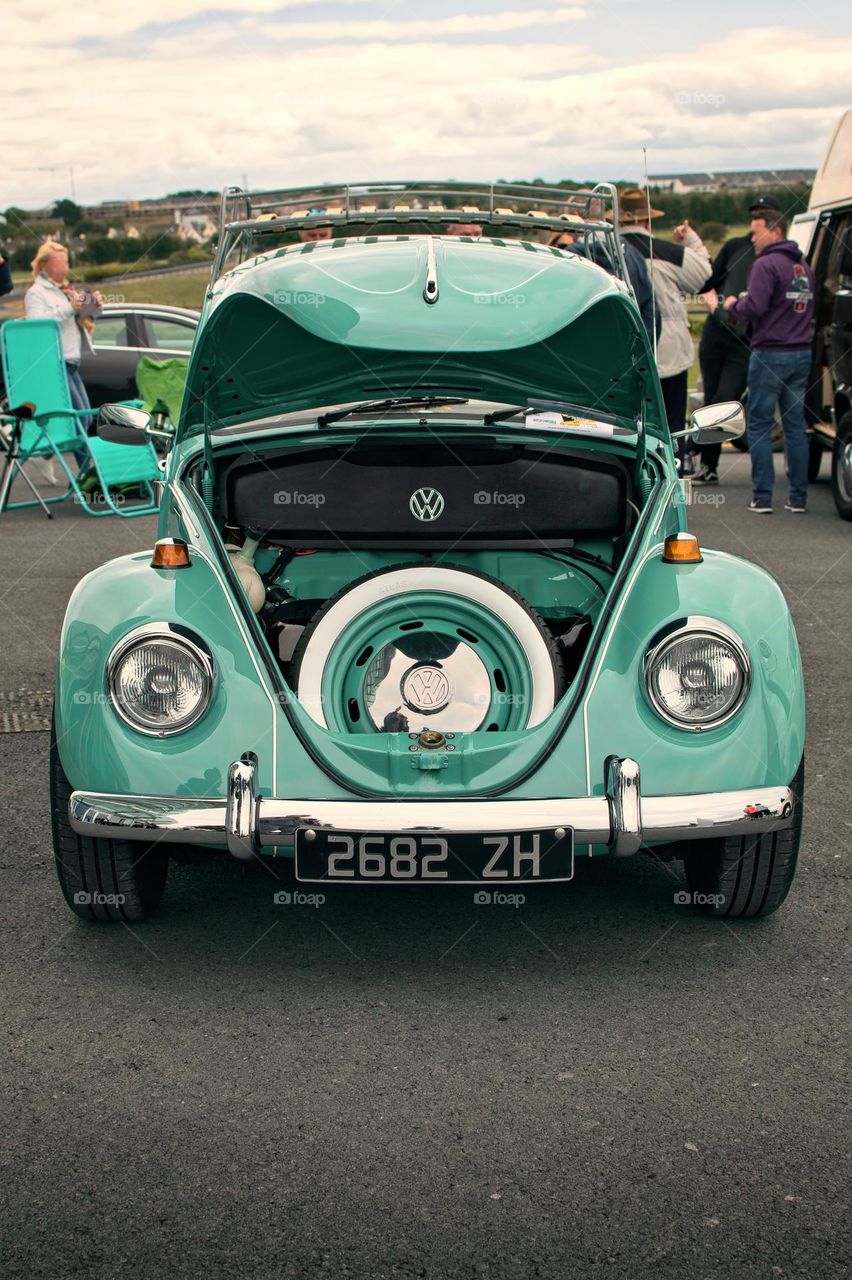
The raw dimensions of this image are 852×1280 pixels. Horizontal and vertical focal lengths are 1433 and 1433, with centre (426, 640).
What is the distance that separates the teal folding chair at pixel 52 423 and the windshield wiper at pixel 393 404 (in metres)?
6.16

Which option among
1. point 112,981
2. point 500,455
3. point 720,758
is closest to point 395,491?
point 500,455

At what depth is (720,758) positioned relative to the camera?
11.5 ft

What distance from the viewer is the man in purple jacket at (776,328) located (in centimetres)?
996

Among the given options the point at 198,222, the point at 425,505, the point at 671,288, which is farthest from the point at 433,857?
the point at 198,222

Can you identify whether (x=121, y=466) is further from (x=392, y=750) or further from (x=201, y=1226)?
(x=201, y=1226)

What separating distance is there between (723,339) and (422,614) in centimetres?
871

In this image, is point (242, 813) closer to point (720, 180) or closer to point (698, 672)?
point (698, 672)

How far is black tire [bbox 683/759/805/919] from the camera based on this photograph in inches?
145

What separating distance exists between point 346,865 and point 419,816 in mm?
209

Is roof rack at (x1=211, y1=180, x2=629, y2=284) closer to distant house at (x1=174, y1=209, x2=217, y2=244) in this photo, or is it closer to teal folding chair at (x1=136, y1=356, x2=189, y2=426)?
distant house at (x1=174, y1=209, x2=217, y2=244)

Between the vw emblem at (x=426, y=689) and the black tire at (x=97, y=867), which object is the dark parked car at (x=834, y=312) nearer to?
the vw emblem at (x=426, y=689)

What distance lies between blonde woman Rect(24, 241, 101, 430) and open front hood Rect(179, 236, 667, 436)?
739 centimetres

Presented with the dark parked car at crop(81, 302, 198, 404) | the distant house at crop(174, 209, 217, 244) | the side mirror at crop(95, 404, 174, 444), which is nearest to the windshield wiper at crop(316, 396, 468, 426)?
the side mirror at crop(95, 404, 174, 444)

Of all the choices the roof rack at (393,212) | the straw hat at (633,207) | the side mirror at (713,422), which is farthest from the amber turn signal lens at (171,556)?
the straw hat at (633,207)
